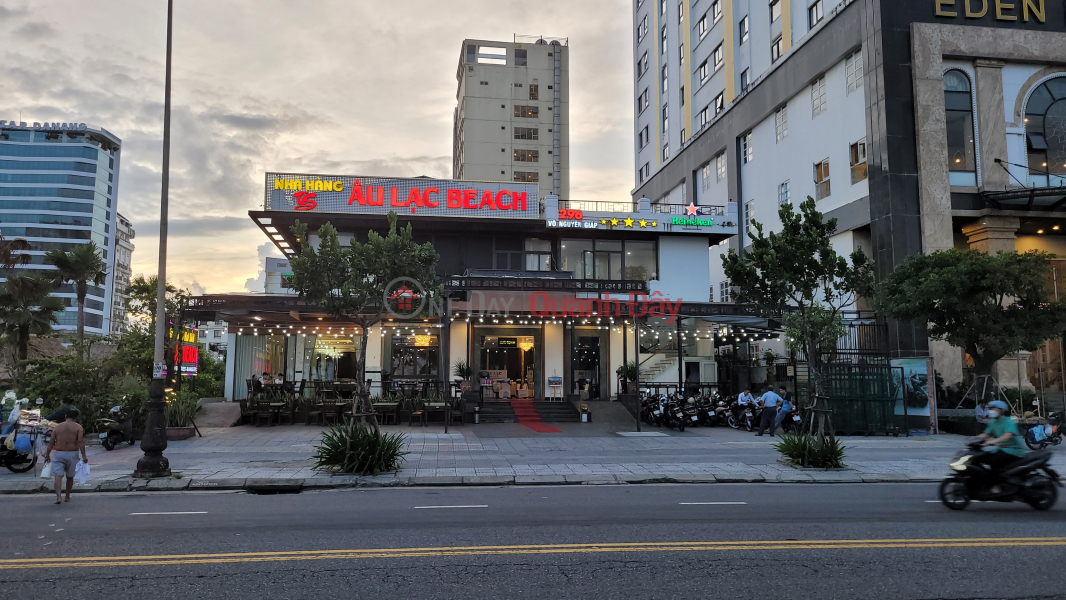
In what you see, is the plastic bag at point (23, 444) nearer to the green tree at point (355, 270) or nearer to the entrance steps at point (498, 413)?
the green tree at point (355, 270)

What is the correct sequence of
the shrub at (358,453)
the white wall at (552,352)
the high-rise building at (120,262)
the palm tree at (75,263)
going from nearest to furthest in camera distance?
the shrub at (358,453)
the palm tree at (75,263)
the white wall at (552,352)
the high-rise building at (120,262)

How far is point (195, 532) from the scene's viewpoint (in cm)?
866

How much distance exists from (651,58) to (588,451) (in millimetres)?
48686

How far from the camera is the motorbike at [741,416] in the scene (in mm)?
24266

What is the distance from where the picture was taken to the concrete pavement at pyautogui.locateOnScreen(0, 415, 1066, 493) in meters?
13.6

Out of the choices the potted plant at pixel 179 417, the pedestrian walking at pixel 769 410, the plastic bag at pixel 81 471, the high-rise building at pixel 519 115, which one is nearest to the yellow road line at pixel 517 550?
the plastic bag at pixel 81 471

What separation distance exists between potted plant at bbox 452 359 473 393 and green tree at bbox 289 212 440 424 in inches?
389

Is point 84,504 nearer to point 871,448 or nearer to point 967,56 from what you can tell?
point 871,448

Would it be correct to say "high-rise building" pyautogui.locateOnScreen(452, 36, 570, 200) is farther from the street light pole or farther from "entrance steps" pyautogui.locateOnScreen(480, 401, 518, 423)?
the street light pole

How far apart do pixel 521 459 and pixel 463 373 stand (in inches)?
502

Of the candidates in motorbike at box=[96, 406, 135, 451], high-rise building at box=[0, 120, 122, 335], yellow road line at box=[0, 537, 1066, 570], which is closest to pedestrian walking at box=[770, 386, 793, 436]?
yellow road line at box=[0, 537, 1066, 570]

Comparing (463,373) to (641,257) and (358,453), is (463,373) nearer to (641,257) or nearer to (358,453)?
(641,257)

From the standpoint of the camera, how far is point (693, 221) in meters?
32.6

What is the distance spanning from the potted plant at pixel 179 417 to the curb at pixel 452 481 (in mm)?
7111
